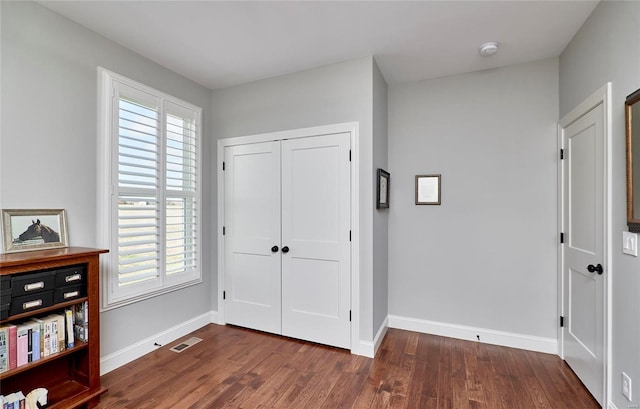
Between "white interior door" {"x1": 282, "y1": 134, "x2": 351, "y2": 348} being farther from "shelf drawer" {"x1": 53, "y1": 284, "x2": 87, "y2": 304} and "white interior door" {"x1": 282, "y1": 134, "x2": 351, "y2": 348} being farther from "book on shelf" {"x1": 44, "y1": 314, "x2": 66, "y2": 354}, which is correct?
"book on shelf" {"x1": 44, "y1": 314, "x2": 66, "y2": 354}

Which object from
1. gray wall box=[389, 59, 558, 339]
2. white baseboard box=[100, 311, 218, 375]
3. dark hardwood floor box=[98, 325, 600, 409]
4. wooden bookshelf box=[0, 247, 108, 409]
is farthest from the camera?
gray wall box=[389, 59, 558, 339]

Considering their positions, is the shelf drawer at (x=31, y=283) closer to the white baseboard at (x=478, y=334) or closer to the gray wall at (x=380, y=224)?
the gray wall at (x=380, y=224)

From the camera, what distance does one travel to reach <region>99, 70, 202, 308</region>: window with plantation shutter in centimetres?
243

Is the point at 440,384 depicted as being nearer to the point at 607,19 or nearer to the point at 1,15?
the point at 607,19

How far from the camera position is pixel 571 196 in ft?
8.03

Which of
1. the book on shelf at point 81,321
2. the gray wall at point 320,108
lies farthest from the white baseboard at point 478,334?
the book on shelf at point 81,321

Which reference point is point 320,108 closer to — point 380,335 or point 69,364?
point 380,335

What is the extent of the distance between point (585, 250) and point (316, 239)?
2.18 metres

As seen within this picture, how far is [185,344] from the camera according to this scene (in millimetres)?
2883

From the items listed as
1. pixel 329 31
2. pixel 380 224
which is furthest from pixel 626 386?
pixel 329 31

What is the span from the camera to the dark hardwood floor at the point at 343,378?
2.03 m

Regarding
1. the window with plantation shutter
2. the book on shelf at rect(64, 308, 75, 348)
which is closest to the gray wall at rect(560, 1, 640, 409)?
the book on shelf at rect(64, 308, 75, 348)

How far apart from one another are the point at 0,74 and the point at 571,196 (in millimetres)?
4261

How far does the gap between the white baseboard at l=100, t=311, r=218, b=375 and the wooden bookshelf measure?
0.98ft
